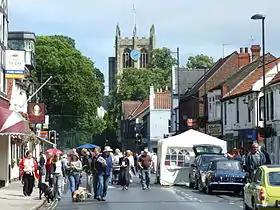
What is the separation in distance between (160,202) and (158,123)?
72.7 metres

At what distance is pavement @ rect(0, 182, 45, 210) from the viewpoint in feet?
79.4

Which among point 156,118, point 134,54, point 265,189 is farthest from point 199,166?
point 134,54

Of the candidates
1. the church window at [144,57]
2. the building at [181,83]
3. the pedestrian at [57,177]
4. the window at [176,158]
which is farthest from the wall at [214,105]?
the church window at [144,57]

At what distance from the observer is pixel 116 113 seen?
126000mm

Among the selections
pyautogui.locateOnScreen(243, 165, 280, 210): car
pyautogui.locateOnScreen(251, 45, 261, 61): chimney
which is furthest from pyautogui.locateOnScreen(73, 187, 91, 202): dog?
pyautogui.locateOnScreen(251, 45, 261, 61): chimney

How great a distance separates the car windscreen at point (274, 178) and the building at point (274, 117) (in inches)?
1153

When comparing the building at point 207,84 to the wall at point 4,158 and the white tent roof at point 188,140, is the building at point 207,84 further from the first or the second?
the wall at point 4,158

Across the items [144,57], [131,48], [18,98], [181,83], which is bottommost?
[18,98]

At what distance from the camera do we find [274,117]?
158ft

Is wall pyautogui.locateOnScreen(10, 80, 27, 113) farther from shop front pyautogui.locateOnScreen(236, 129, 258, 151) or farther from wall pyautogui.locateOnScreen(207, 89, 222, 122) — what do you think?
wall pyautogui.locateOnScreen(207, 89, 222, 122)

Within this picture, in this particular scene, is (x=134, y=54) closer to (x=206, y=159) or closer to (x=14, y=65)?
(x=14, y=65)

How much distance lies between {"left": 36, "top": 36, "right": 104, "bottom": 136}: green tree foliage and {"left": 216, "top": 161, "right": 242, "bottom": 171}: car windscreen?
155 ft

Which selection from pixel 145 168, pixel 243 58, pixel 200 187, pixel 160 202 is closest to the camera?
pixel 160 202

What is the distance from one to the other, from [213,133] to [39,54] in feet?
75.5
